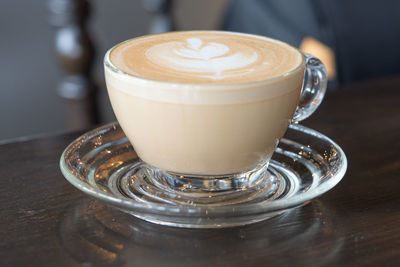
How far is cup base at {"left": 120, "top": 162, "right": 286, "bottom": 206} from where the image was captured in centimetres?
40

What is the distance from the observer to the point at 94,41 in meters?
1.13

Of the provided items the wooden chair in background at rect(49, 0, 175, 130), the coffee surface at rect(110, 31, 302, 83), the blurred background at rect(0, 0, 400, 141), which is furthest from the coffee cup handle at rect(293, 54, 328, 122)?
the wooden chair in background at rect(49, 0, 175, 130)

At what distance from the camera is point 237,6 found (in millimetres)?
1354

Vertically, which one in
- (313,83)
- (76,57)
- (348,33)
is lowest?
(76,57)

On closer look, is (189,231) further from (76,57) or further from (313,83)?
(76,57)

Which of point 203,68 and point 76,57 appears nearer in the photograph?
point 203,68

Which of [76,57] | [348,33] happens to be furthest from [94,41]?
[348,33]

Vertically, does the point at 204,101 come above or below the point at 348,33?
above

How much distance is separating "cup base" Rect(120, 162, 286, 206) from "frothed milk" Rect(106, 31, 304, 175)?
0.03ft

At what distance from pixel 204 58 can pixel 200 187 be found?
0.09m

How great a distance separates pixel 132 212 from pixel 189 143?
6cm

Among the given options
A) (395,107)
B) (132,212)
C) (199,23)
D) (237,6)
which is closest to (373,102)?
(395,107)

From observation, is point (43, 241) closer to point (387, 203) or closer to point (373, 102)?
point (387, 203)

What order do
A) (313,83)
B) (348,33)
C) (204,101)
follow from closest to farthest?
(204,101), (313,83), (348,33)
